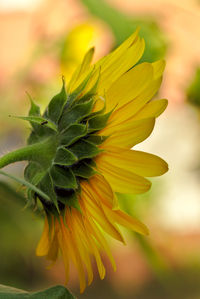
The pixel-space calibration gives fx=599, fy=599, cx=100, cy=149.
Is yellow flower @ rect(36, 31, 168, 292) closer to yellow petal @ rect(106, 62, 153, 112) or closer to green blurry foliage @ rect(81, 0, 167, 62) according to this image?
yellow petal @ rect(106, 62, 153, 112)

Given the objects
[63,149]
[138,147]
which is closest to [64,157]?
[63,149]

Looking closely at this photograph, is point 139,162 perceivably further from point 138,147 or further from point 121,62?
point 138,147

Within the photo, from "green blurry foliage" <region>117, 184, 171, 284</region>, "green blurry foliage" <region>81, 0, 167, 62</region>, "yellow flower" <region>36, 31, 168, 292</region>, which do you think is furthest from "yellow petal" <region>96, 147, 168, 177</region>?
"green blurry foliage" <region>81, 0, 167, 62</region>

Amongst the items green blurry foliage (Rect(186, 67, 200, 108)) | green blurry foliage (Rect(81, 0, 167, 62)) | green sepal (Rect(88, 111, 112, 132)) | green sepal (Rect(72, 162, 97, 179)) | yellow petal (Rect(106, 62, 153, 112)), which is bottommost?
green sepal (Rect(72, 162, 97, 179))

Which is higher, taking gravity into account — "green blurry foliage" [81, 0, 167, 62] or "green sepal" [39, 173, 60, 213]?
"green blurry foliage" [81, 0, 167, 62]

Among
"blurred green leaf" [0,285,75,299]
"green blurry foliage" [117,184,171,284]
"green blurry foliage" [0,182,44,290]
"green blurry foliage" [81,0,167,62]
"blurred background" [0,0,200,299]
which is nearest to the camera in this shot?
"blurred green leaf" [0,285,75,299]

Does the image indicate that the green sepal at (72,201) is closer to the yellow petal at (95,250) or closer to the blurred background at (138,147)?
the yellow petal at (95,250)

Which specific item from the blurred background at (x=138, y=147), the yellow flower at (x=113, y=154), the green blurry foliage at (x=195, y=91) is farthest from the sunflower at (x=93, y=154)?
the blurred background at (x=138, y=147)

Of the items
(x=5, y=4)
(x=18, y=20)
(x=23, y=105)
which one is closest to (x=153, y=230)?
(x=23, y=105)
